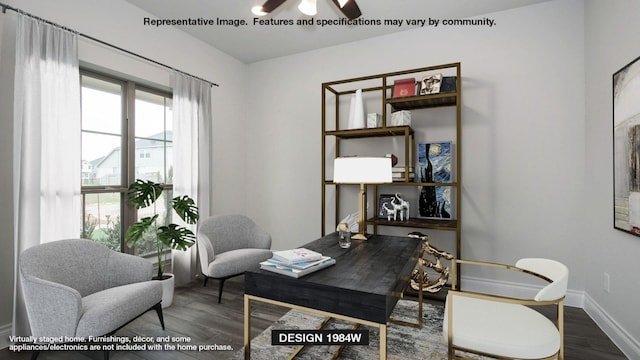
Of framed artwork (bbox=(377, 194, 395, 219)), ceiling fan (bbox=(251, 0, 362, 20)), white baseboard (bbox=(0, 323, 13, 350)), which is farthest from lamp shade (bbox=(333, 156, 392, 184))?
white baseboard (bbox=(0, 323, 13, 350))

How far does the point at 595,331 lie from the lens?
2.32 metres

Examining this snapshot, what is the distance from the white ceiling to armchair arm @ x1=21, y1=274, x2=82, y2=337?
97.8 inches

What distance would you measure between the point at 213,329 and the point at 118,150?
194 cm

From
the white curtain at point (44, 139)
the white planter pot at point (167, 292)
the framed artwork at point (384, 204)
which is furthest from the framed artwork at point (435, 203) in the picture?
the white curtain at point (44, 139)

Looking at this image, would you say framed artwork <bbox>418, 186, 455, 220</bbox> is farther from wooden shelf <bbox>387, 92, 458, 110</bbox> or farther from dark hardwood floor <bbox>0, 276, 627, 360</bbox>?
dark hardwood floor <bbox>0, 276, 627, 360</bbox>

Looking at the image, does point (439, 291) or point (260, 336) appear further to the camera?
point (439, 291)

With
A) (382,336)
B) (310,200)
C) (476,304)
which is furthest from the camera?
(310,200)

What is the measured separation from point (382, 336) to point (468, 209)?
2272 millimetres

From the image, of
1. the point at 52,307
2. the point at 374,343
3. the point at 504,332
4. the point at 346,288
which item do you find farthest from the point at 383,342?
the point at 52,307

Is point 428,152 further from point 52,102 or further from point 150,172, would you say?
point 52,102

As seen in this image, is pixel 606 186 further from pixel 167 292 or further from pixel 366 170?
pixel 167 292

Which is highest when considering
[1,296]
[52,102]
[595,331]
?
[52,102]

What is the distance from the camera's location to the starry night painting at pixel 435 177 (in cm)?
307

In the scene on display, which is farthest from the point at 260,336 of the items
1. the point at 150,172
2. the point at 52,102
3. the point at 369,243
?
the point at 52,102
